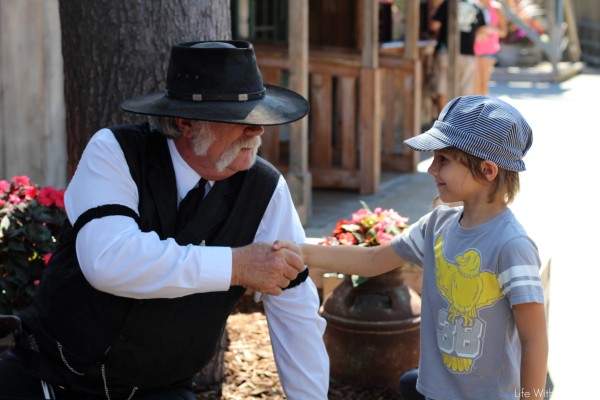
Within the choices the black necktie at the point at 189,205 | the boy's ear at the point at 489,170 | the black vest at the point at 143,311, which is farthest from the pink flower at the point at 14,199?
the boy's ear at the point at 489,170

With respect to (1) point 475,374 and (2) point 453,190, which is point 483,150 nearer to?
(2) point 453,190

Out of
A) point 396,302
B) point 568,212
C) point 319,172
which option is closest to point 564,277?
point 568,212

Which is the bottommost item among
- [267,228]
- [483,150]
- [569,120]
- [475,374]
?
→ [569,120]

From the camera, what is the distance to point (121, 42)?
14.3 feet

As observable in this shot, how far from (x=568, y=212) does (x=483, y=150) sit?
592 cm

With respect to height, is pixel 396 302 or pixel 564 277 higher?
pixel 396 302

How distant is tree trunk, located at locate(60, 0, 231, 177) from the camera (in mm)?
4332

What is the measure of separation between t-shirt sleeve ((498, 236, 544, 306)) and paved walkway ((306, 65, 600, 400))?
77.8 inches

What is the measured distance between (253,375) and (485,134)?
7.18 feet

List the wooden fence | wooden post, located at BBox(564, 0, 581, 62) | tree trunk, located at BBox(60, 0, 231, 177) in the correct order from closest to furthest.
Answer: tree trunk, located at BBox(60, 0, 231, 177) < the wooden fence < wooden post, located at BBox(564, 0, 581, 62)

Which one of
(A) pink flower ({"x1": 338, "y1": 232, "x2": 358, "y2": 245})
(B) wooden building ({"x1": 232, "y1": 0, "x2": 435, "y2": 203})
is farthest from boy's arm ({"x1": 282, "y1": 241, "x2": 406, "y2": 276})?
(B) wooden building ({"x1": 232, "y1": 0, "x2": 435, "y2": 203})

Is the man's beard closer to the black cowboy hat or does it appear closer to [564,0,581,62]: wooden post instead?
the black cowboy hat

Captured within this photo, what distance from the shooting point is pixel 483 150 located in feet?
10.1

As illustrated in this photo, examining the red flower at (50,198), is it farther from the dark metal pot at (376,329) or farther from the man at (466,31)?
the man at (466,31)
